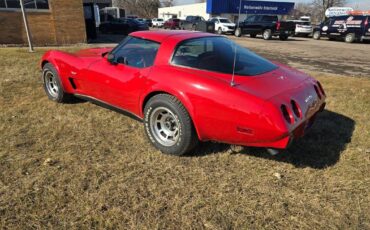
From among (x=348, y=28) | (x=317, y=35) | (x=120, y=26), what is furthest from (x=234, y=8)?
(x=348, y=28)

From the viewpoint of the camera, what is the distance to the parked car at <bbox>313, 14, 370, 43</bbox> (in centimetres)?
2034

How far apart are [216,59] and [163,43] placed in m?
0.66

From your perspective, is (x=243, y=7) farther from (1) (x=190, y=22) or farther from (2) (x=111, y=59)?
(2) (x=111, y=59)

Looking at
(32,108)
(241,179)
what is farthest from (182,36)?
(32,108)

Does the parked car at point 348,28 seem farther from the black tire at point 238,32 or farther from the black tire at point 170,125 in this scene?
the black tire at point 170,125

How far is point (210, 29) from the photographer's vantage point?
26297 mm

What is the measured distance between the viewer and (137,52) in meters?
3.88

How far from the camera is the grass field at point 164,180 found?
2.53 metres

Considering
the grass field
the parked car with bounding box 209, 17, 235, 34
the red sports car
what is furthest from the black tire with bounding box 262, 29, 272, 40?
the red sports car

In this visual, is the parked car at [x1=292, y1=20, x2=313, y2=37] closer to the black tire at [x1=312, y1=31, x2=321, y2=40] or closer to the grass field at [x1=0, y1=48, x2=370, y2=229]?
the black tire at [x1=312, y1=31, x2=321, y2=40]

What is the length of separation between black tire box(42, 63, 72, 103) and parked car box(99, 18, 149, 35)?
2049 cm

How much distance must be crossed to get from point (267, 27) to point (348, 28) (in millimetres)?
5623

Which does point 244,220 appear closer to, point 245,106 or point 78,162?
point 245,106

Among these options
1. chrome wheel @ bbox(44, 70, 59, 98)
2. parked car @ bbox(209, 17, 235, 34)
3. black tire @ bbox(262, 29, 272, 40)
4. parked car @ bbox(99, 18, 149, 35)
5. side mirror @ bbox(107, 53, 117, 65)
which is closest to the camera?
side mirror @ bbox(107, 53, 117, 65)
